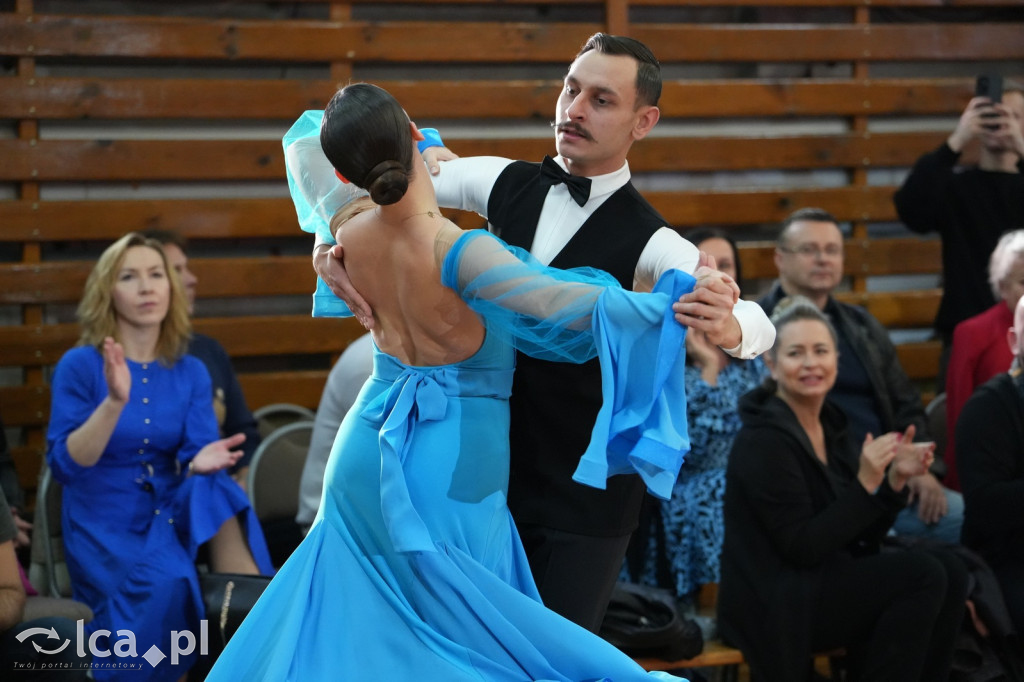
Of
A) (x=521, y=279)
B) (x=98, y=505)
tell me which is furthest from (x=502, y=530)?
(x=98, y=505)

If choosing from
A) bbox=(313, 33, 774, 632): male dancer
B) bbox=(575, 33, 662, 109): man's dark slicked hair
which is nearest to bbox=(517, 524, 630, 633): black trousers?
bbox=(313, 33, 774, 632): male dancer

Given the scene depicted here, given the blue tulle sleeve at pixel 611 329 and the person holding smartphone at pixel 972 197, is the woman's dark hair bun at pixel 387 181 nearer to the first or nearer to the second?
the blue tulle sleeve at pixel 611 329

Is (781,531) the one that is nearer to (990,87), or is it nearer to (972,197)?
(972,197)

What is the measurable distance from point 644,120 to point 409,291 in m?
0.78

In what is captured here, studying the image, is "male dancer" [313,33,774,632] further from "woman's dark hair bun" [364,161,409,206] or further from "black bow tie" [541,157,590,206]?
"woman's dark hair bun" [364,161,409,206]

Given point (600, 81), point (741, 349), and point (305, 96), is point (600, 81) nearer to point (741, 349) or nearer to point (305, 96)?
point (741, 349)

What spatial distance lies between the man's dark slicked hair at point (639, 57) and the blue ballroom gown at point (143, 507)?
2000 mm

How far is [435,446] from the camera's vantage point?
2193mm

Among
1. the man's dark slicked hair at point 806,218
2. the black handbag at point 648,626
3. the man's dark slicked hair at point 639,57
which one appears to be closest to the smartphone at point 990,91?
the man's dark slicked hair at point 806,218

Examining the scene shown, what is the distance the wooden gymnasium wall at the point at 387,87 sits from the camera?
484 centimetres

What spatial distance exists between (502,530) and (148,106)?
133 inches

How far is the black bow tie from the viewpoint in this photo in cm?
251

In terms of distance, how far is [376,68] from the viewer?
209 inches

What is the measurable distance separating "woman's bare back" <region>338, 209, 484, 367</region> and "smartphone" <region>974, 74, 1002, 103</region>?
388cm
